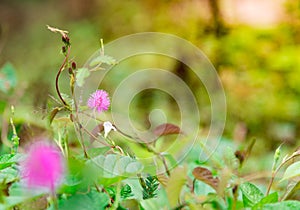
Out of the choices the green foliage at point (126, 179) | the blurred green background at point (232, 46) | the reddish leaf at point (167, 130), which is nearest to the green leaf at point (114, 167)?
the green foliage at point (126, 179)

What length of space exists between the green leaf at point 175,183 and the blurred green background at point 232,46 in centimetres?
113

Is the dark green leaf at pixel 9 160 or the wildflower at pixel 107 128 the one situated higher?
the wildflower at pixel 107 128

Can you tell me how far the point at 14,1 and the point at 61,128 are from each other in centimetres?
410

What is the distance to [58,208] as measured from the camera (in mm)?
388

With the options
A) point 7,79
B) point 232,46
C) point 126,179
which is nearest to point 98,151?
point 126,179

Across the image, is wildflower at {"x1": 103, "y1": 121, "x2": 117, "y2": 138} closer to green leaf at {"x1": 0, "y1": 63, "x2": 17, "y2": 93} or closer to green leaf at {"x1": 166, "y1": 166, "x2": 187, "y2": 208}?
green leaf at {"x1": 166, "y1": 166, "x2": 187, "y2": 208}

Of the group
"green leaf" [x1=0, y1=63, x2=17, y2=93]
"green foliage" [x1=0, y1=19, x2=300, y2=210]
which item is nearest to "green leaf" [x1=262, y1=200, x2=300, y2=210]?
"green foliage" [x1=0, y1=19, x2=300, y2=210]

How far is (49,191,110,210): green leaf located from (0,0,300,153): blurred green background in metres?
1.11

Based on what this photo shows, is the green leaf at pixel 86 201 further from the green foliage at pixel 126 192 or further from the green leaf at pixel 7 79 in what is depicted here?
the green leaf at pixel 7 79

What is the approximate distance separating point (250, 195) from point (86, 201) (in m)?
0.15

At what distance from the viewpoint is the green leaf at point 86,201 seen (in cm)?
39

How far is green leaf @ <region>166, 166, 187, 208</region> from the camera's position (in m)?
0.38

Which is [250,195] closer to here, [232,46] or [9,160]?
[9,160]

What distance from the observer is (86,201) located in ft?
1.31
